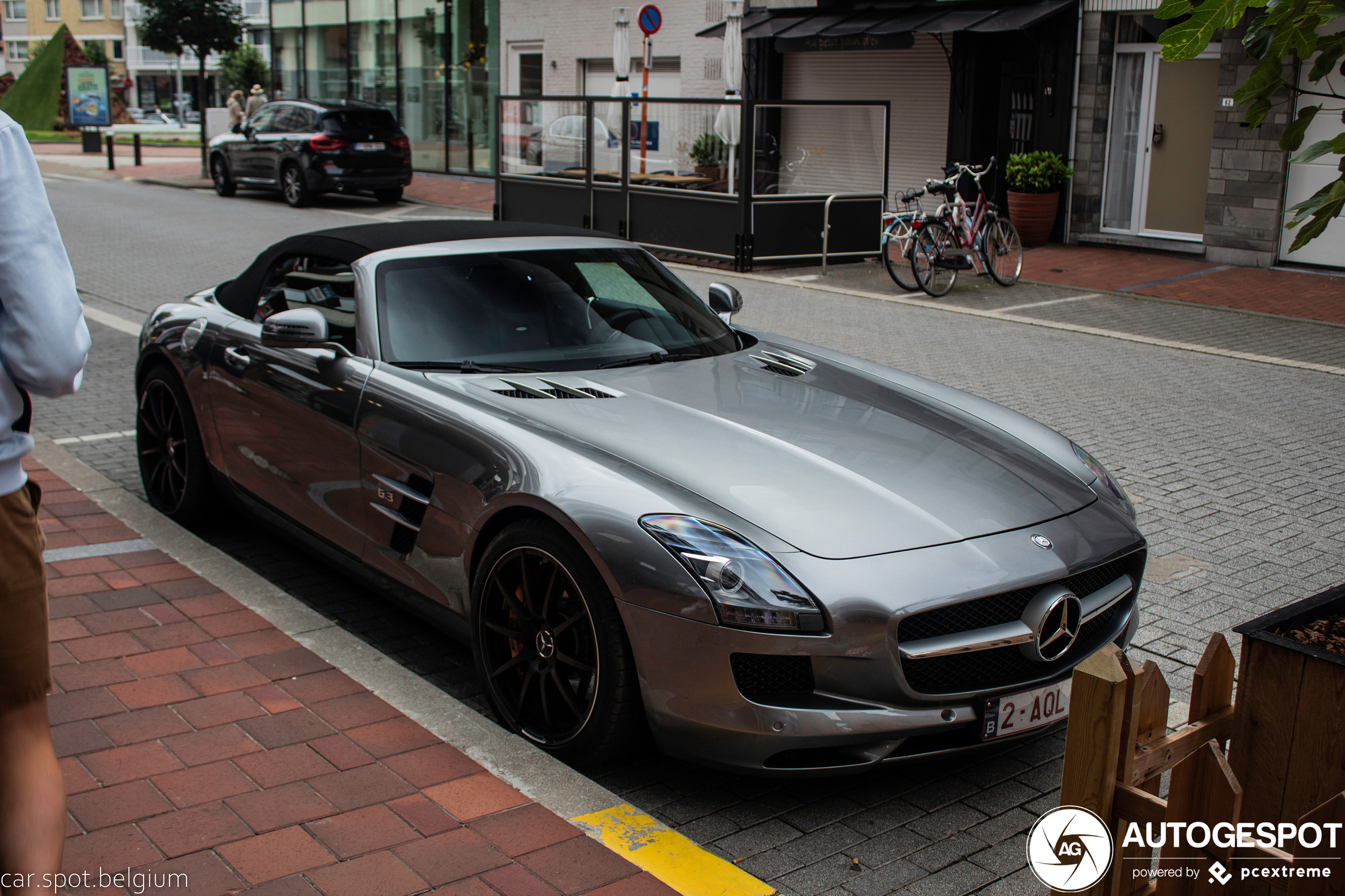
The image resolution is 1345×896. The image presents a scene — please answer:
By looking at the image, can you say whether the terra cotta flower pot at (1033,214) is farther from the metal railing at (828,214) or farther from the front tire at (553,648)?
the front tire at (553,648)

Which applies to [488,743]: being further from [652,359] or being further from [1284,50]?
[1284,50]

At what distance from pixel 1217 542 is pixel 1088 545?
2.34 metres

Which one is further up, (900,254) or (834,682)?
(900,254)

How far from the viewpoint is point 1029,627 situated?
319cm

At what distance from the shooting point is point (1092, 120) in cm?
1652

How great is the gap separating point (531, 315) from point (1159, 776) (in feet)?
9.18

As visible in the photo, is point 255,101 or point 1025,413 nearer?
point 1025,413

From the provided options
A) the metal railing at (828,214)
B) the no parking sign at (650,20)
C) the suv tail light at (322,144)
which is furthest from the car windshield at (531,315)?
the suv tail light at (322,144)

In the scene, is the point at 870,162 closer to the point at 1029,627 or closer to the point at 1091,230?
the point at 1091,230

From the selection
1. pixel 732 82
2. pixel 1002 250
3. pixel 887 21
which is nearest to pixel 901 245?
pixel 1002 250

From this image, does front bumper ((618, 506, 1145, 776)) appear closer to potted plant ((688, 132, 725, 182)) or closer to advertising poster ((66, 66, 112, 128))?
advertising poster ((66, 66, 112, 128))

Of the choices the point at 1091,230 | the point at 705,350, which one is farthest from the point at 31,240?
the point at 1091,230

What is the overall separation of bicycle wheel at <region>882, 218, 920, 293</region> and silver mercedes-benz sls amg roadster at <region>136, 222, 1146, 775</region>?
8.62 meters

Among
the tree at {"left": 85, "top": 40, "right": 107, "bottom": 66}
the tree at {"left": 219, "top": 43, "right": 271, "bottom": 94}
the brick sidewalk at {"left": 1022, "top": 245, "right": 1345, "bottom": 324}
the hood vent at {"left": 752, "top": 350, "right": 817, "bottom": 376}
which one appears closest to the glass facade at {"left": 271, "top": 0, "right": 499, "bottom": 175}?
the tree at {"left": 219, "top": 43, "right": 271, "bottom": 94}
